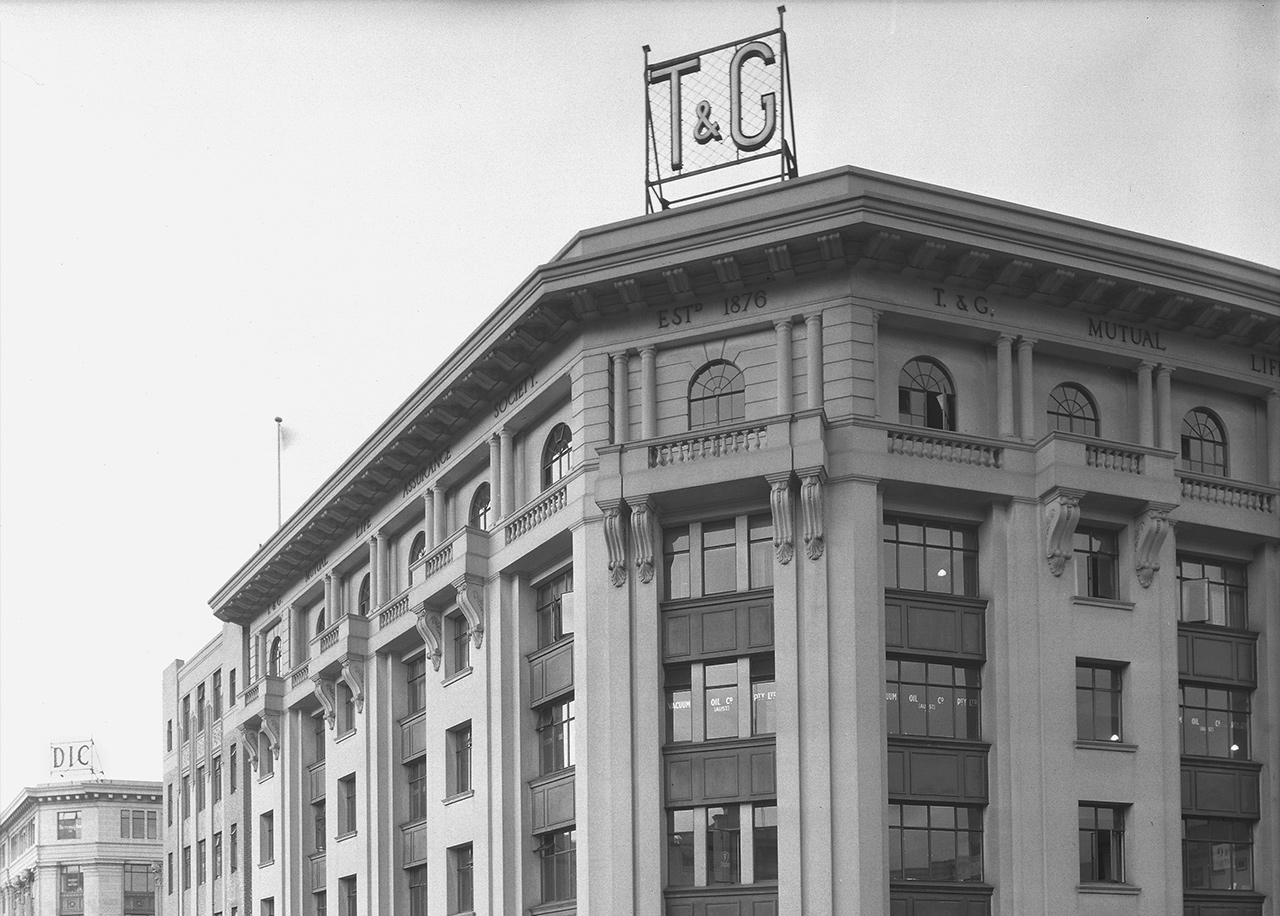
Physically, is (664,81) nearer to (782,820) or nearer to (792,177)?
Answer: (792,177)

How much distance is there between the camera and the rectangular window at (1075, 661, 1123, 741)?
39094 mm

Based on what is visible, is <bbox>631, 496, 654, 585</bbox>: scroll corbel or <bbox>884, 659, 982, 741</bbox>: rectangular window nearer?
<bbox>884, 659, 982, 741</bbox>: rectangular window

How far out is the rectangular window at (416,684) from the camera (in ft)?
175

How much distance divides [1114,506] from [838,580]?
702 cm

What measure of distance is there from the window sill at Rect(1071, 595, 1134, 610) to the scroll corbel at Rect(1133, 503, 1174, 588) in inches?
32.1

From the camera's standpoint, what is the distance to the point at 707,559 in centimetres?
3981

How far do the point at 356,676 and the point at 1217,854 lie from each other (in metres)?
27.3

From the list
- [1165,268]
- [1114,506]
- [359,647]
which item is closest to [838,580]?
[1114,506]

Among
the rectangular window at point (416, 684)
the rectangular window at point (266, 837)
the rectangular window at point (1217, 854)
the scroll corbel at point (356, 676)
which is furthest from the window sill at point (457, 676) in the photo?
the rectangular window at point (266, 837)

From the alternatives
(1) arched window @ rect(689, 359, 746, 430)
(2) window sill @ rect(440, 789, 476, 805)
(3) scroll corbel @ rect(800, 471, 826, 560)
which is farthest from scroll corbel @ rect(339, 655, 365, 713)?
(3) scroll corbel @ rect(800, 471, 826, 560)

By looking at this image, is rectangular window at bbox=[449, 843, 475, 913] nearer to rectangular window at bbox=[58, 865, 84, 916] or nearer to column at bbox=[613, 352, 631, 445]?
column at bbox=[613, 352, 631, 445]

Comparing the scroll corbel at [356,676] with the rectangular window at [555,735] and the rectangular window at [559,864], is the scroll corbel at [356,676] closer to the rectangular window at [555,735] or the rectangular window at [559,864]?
the rectangular window at [555,735]

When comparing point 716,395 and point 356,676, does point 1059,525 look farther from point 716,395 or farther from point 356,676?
point 356,676

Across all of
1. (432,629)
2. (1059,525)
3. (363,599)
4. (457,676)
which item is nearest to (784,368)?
(1059,525)
